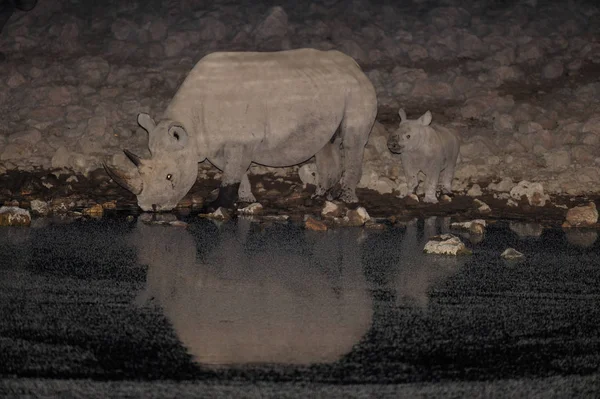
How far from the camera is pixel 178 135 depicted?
10125 millimetres

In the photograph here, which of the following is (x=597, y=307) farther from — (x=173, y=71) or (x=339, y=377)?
(x=173, y=71)

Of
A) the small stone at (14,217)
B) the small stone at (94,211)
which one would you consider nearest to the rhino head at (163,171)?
the small stone at (94,211)

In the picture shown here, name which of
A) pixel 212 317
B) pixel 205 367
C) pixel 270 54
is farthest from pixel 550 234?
pixel 205 367

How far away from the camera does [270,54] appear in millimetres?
11016

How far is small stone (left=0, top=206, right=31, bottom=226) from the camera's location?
908 cm

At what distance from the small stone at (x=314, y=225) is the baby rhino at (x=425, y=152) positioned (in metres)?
1.88

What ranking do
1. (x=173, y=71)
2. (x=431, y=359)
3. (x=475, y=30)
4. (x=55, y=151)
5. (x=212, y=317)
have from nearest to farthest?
(x=431, y=359) → (x=212, y=317) → (x=55, y=151) → (x=173, y=71) → (x=475, y=30)

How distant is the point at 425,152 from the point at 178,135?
8.40 ft

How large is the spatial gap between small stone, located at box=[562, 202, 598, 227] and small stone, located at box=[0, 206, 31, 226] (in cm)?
458

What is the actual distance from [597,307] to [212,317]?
2.35 meters

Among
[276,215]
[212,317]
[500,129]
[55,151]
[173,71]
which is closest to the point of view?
[212,317]

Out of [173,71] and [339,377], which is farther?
[173,71]

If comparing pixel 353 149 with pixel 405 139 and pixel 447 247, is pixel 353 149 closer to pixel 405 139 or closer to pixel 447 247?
pixel 405 139

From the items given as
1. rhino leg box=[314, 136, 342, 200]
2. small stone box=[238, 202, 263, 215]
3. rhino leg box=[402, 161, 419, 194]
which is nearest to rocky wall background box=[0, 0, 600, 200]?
rhino leg box=[402, 161, 419, 194]
